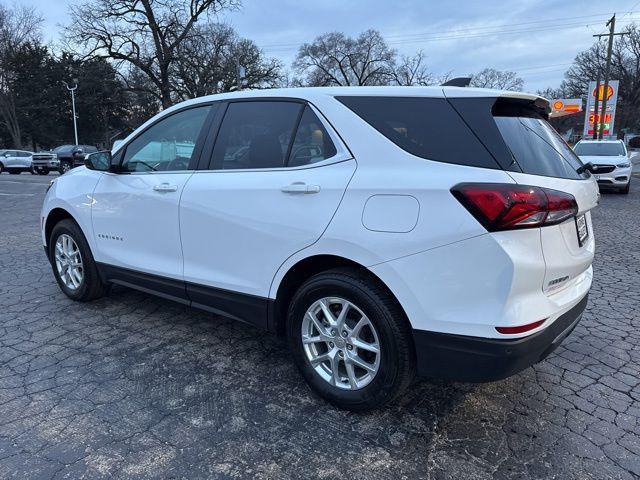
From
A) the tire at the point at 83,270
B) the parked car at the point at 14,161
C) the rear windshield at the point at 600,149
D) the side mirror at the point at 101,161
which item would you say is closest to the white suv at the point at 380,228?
→ the side mirror at the point at 101,161

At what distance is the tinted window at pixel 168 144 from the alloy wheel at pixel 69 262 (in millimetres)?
1074

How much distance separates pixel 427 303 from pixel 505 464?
0.84 meters

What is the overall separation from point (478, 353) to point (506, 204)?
69cm

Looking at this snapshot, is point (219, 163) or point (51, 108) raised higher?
point (51, 108)

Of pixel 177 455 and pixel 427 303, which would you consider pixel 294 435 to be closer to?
pixel 177 455

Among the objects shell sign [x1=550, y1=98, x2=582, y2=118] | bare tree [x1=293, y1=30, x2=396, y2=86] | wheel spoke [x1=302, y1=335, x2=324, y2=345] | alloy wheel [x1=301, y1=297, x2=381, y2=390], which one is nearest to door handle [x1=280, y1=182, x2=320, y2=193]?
alloy wheel [x1=301, y1=297, x2=381, y2=390]

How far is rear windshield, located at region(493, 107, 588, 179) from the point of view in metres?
2.32

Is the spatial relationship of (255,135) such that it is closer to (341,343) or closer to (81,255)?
(341,343)

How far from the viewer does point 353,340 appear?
8.49ft

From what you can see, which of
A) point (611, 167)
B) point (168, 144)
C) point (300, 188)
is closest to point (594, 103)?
point (611, 167)

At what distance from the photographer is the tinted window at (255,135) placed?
2920mm

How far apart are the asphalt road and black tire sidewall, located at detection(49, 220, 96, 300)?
0.34 meters

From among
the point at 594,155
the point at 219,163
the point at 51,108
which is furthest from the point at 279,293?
the point at 51,108

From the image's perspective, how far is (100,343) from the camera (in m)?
3.59
